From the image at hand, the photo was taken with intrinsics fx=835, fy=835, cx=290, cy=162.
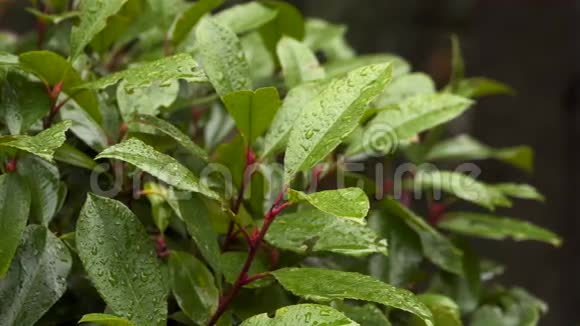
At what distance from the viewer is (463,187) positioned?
942 millimetres

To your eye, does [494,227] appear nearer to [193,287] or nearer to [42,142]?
[193,287]

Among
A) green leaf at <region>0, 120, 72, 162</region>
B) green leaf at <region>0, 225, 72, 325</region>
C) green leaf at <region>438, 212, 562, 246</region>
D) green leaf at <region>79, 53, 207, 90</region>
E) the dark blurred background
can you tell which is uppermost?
green leaf at <region>79, 53, 207, 90</region>

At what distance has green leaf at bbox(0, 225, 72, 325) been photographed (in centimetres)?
63

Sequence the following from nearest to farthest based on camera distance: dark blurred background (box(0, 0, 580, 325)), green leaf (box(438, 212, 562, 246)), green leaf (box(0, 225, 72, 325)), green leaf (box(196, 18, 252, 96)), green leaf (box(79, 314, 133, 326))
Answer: green leaf (box(79, 314, 133, 326)) → green leaf (box(0, 225, 72, 325)) → green leaf (box(196, 18, 252, 96)) → green leaf (box(438, 212, 562, 246)) → dark blurred background (box(0, 0, 580, 325))

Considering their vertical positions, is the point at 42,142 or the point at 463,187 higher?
the point at 42,142

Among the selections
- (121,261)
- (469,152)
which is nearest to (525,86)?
(469,152)

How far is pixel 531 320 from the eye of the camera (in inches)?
36.6

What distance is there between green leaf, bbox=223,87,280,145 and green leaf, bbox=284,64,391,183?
38 millimetres

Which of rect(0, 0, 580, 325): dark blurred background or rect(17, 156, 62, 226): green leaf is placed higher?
rect(17, 156, 62, 226): green leaf

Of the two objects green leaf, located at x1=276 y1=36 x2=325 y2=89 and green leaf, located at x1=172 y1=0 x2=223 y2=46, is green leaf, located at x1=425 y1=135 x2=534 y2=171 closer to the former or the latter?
green leaf, located at x1=276 y1=36 x2=325 y2=89

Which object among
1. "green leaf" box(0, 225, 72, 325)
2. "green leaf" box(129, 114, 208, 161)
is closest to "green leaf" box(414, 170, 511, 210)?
"green leaf" box(129, 114, 208, 161)

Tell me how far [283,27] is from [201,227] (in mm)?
374

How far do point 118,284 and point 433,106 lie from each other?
0.41 metres

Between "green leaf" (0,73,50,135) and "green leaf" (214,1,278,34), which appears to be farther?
"green leaf" (214,1,278,34)
